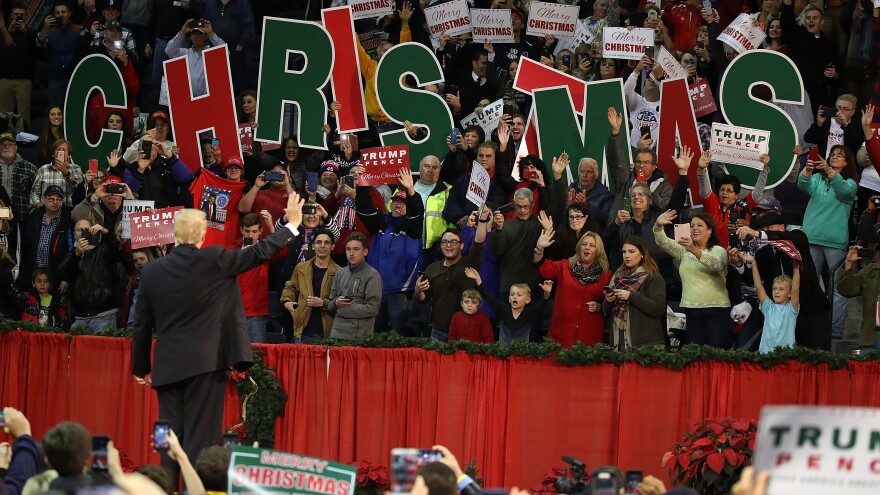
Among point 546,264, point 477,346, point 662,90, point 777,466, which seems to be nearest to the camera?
point 777,466

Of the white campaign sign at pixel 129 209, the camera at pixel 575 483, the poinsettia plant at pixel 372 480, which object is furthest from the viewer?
the white campaign sign at pixel 129 209

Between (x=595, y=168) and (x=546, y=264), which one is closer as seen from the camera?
(x=546, y=264)

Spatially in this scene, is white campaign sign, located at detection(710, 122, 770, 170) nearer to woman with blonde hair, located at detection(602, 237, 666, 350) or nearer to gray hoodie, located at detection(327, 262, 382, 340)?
woman with blonde hair, located at detection(602, 237, 666, 350)

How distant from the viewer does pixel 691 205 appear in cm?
1456

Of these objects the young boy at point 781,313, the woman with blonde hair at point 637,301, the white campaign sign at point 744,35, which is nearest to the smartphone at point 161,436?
the woman with blonde hair at point 637,301

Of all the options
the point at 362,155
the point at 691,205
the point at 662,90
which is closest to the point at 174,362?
the point at 362,155

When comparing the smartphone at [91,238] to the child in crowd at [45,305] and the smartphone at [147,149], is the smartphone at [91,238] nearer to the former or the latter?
the child in crowd at [45,305]

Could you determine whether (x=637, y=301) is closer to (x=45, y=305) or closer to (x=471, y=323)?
(x=471, y=323)

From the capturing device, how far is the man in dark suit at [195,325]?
360 inches

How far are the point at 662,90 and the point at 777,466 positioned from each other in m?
11.0

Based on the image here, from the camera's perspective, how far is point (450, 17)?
17594 mm

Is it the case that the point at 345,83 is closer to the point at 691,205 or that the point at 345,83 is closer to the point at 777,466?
the point at 691,205

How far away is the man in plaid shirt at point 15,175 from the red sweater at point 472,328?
6.05 meters

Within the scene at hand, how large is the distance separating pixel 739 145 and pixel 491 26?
4092 mm
